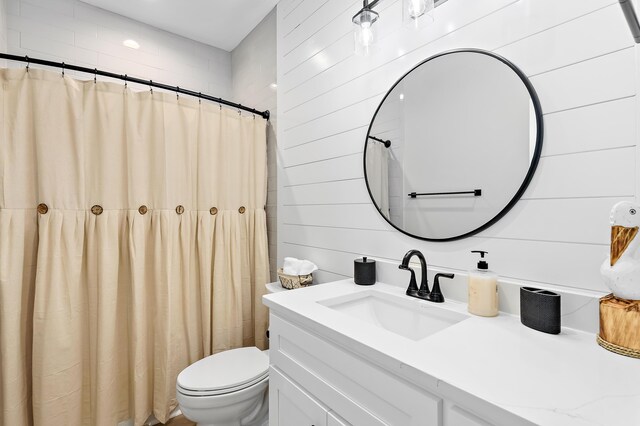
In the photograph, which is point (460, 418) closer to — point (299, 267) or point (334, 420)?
point (334, 420)

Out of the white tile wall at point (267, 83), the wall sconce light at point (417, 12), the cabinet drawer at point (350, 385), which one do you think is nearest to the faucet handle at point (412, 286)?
the cabinet drawer at point (350, 385)

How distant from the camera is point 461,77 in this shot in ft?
3.59

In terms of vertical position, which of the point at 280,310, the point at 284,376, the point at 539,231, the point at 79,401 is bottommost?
the point at 79,401

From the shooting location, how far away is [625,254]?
0.67m

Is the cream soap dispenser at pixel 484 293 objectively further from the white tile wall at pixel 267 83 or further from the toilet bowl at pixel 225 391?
the white tile wall at pixel 267 83

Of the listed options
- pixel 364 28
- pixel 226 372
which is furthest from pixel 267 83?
pixel 226 372

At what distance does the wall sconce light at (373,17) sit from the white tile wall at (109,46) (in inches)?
77.6

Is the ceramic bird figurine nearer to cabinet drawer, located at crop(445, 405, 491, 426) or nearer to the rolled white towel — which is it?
cabinet drawer, located at crop(445, 405, 491, 426)

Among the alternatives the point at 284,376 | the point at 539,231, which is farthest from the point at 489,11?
the point at 284,376

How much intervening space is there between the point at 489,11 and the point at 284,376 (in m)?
1.49

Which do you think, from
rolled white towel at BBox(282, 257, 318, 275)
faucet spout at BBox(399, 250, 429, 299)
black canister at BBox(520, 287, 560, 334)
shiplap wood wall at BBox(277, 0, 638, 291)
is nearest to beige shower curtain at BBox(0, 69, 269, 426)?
rolled white towel at BBox(282, 257, 318, 275)

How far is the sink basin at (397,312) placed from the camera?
1009 millimetres

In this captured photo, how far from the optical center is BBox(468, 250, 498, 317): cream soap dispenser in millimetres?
910

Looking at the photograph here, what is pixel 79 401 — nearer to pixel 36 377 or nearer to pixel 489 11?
pixel 36 377
